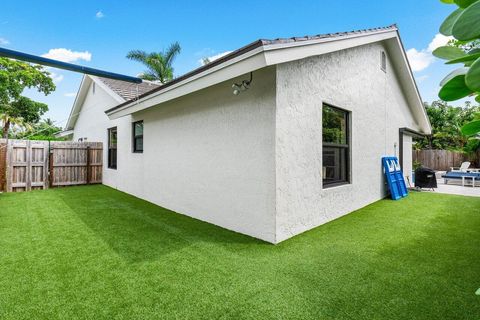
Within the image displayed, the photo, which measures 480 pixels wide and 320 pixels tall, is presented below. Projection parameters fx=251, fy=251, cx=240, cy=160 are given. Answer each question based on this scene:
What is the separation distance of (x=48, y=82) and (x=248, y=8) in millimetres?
26549

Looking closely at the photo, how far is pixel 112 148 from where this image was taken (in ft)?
36.7

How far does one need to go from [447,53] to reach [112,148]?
12.2 metres

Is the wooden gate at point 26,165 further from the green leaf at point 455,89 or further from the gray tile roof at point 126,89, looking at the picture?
the green leaf at point 455,89

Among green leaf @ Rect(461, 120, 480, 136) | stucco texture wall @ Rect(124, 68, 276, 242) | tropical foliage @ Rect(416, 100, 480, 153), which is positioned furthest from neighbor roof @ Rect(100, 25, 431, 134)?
tropical foliage @ Rect(416, 100, 480, 153)

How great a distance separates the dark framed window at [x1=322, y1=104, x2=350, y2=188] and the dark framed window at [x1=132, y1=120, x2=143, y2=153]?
613 centimetres

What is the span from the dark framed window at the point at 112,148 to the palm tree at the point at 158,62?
1100cm

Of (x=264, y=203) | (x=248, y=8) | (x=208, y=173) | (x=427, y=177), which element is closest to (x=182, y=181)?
(x=208, y=173)

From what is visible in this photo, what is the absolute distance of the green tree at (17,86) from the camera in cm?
2329

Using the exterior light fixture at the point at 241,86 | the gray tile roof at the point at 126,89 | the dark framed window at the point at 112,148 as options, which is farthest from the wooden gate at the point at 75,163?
the exterior light fixture at the point at 241,86

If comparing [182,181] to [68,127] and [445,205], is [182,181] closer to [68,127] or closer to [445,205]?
[445,205]

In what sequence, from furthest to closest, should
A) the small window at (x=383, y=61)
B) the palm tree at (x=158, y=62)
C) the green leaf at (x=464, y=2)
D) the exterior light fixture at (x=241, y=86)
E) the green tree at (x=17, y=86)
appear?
the green tree at (x=17, y=86), the palm tree at (x=158, y=62), the small window at (x=383, y=61), the exterior light fixture at (x=241, y=86), the green leaf at (x=464, y=2)

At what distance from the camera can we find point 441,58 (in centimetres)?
81

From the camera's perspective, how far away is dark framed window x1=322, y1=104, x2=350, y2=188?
5.77 m

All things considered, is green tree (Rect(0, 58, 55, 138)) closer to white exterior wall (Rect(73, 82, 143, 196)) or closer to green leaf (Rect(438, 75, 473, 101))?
white exterior wall (Rect(73, 82, 143, 196))
